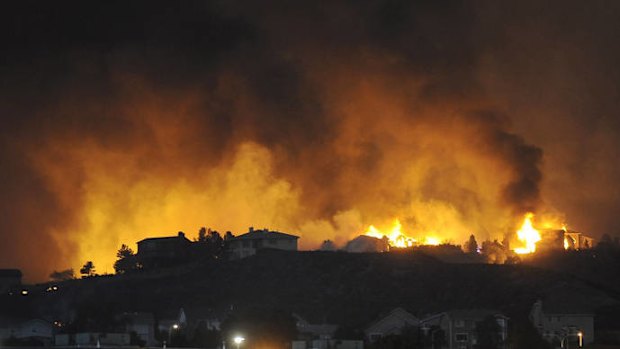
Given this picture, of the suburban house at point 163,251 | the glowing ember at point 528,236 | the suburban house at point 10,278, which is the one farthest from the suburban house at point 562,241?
the suburban house at point 10,278

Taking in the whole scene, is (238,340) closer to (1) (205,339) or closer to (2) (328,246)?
(1) (205,339)

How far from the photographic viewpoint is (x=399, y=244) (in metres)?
172

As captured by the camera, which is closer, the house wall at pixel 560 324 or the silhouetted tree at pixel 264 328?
the silhouetted tree at pixel 264 328

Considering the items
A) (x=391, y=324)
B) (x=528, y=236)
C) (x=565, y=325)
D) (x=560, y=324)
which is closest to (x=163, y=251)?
(x=528, y=236)

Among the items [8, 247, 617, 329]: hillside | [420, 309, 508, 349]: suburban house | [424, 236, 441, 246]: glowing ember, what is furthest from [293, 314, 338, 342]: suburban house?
[424, 236, 441, 246]: glowing ember

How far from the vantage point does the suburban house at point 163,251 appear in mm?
169625

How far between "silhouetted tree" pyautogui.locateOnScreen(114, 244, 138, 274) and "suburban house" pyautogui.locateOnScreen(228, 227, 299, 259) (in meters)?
11.2

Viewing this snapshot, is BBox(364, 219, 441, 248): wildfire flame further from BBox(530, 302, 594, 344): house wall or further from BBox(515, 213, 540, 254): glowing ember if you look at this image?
BBox(530, 302, 594, 344): house wall

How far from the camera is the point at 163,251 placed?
6752 inches

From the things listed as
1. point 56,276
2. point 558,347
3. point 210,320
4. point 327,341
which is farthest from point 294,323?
point 56,276

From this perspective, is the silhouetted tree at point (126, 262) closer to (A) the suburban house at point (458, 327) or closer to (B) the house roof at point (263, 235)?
(B) the house roof at point (263, 235)

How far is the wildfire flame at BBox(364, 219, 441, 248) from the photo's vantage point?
172 metres

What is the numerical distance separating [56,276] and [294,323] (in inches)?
2307

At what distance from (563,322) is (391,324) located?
613 inches
